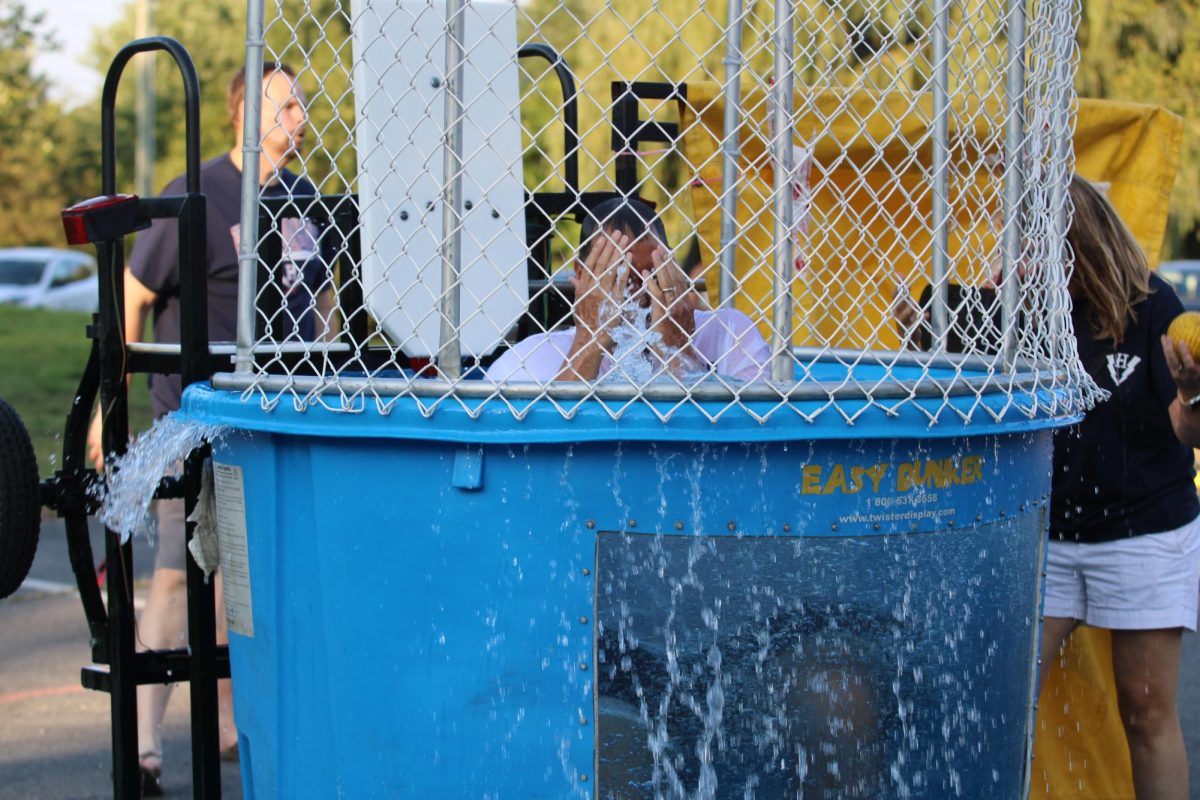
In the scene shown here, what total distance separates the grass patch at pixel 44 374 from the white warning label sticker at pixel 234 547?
669cm

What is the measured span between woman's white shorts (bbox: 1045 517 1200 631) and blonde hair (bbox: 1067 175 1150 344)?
0.55 meters

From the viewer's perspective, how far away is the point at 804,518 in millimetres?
2617

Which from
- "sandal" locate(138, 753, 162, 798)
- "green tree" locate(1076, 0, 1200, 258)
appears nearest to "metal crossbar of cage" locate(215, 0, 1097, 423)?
"sandal" locate(138, 753, 162, 798)

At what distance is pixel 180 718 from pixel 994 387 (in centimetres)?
389

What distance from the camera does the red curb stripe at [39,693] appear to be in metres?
5.70

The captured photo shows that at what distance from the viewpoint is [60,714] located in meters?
5.54

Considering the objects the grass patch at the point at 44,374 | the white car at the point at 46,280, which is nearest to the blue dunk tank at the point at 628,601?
the grass patch at the point at 44,374

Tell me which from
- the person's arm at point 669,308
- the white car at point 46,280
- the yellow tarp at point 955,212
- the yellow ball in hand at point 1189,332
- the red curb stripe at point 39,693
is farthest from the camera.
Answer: the white car at point 46,280

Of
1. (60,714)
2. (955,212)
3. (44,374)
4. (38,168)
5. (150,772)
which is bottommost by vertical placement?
(60,714)

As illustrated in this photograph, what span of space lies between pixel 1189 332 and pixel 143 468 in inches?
91.8

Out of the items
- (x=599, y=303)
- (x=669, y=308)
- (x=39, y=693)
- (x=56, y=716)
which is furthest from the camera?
(x=39, y=693)

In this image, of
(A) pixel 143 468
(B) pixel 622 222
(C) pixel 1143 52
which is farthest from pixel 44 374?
(C) pixel 1143 52

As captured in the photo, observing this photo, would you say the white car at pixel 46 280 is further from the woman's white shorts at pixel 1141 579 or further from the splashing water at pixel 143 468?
the woman's white shorts at pixel 1141 579

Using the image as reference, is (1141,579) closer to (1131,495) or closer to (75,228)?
(1131,495)
